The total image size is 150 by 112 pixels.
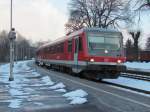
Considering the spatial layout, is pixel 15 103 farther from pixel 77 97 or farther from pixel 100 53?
pixel 100 53

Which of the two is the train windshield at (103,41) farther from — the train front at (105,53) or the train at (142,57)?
the train at (142,57)

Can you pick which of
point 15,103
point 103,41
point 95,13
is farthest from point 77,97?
point 95,13

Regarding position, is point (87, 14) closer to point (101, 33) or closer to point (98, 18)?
point (98, 18)

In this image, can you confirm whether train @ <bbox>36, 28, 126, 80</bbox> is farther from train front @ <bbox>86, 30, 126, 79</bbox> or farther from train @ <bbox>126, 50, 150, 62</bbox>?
train @ <bbox>126, 50, 150, 62</bbox>

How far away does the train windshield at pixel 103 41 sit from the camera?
2730 centimetres

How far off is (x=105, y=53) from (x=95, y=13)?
59476mm

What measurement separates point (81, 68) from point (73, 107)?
14545 mm

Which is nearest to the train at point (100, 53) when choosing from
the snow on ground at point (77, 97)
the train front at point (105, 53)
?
the train front at point (105, 53)

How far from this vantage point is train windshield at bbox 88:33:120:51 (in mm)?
27297

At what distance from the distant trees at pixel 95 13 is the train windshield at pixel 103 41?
55.4 metres

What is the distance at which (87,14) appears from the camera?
284ft

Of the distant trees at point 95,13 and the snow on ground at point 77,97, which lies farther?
the distant trees at point 95,13

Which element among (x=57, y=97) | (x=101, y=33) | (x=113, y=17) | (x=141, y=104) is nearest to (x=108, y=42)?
(x=101, y=33)

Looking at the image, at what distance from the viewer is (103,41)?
27500 millimetres
